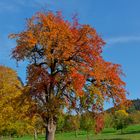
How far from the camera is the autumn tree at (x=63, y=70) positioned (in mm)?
28922

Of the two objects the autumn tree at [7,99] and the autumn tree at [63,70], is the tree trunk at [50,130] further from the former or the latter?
the autumn tree at [7,99]

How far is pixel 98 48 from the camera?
99.5 feet

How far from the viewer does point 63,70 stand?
29156mm

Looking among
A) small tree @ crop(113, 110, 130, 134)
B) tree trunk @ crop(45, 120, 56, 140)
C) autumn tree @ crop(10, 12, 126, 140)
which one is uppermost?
small tree @ crop(113, 110, 130, 134)

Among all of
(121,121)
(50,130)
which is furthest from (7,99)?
(121,121)

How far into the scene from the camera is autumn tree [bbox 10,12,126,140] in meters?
28.9

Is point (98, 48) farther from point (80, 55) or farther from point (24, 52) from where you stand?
point (24, 52)

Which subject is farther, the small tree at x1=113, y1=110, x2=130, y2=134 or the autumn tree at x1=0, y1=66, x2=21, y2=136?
the small tree at x1=113, y1=110, x2=130, y2=134

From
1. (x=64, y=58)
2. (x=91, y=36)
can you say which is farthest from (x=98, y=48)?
(x=64, y=58)

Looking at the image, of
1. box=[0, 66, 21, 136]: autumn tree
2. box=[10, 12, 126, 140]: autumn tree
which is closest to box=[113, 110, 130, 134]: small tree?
box=[0, 66, 21, 136]: autumn tree

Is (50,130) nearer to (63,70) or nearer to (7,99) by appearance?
(63,70)

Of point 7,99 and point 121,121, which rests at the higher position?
point 121,121

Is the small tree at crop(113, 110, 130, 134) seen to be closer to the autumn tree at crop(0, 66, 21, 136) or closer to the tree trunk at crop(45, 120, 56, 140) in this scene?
the autumn tree at crop(0, 66, 21, 136)

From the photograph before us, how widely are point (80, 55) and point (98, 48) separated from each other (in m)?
1.62
